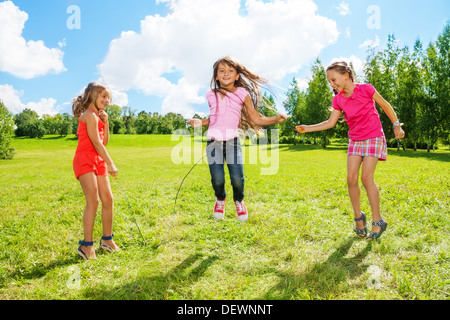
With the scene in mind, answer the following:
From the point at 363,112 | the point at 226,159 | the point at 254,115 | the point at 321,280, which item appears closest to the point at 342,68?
the point at 363,112

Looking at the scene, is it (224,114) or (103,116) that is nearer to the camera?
(103,116)

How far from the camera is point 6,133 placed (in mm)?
34375

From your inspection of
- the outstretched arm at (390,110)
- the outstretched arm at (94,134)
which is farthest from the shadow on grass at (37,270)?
the outstretched arm at (390,110)

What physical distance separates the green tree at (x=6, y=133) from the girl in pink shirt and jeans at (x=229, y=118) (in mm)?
39072

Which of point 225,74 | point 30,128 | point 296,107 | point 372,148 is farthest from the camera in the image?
point 30,128

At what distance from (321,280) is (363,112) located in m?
2.42

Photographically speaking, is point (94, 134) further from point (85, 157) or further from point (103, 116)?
point (103, 116)

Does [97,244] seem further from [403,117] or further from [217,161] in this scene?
[403,117]

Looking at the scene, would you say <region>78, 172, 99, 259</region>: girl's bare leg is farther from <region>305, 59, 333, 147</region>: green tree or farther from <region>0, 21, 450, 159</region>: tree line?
<region>305, 59, 333, 147</region>: green tree

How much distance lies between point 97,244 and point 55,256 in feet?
1.77

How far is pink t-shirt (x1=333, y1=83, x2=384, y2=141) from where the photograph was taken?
159 inches
